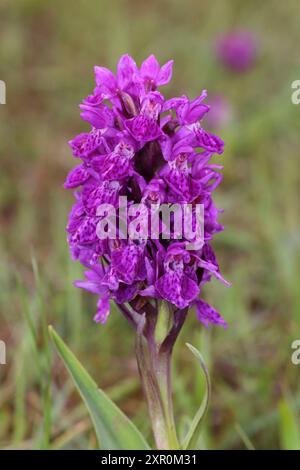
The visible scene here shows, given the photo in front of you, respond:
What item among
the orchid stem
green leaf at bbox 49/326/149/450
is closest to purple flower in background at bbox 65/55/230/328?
the orchid stem

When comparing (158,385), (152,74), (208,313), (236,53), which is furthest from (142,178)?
(236,53)

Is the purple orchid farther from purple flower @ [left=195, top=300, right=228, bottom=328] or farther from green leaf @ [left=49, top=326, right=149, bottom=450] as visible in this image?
green leaf @ [left=49, top=326, right=149, bottom=450]

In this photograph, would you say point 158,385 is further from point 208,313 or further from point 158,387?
point 208,313

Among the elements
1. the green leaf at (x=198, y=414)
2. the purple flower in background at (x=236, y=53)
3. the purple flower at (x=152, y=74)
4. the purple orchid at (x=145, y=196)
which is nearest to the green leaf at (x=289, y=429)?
the green leaf at (x=198, y=414)

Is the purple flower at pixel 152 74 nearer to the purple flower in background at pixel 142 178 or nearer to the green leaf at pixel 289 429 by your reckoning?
the purple flower in background at pixel 142 178

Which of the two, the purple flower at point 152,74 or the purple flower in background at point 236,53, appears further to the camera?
the purple flower in background at point 236,53

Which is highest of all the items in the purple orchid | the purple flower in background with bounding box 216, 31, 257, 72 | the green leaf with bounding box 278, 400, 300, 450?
the purple flower in background with bounding box 216, 31, 257, 72
